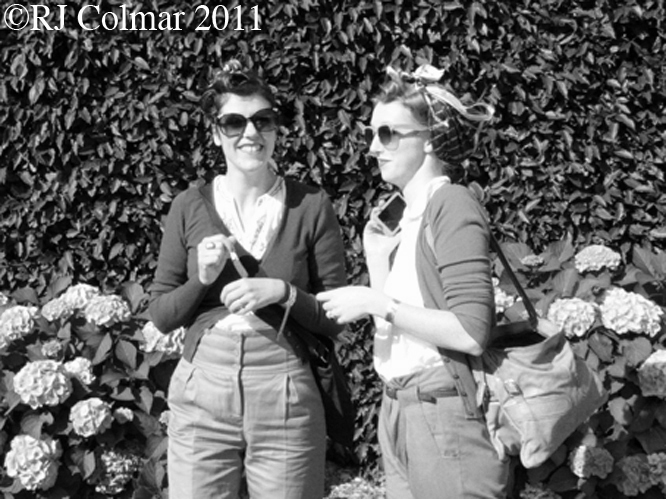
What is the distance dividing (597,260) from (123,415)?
2088mm

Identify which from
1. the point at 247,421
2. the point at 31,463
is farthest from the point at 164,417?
the point at 247,421

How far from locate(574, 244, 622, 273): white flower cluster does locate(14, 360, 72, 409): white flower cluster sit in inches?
86.7

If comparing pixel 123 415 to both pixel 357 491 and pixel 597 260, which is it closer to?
pixel 357 491

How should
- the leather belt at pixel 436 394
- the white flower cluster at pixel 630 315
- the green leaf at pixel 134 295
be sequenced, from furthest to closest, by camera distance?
1. the green leaf at pixel 134 295
2. the white flower cluster at pixel 630 315
3. the leather belt at pixel 436 394

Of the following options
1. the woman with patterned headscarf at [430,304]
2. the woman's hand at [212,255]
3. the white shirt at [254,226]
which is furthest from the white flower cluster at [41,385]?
the woman with patterned headscarf at [430,304]

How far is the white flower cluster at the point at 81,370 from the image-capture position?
344 cm

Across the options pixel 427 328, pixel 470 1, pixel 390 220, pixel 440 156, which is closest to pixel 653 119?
pixel 470 1

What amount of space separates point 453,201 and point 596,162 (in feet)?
7.73

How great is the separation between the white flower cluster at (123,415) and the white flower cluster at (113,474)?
0.41ft

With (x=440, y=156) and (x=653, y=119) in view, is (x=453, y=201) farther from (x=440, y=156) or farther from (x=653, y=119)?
(x=653, y=119)

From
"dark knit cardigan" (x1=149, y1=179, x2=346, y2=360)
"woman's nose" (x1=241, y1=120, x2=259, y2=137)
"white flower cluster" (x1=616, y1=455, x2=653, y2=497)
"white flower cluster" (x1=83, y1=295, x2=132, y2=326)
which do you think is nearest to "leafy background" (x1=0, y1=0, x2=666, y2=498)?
"white flower cluster" (x1=83, y1=295, x2=132, y2=326)

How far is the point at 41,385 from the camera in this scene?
3293 mm

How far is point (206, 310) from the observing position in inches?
101

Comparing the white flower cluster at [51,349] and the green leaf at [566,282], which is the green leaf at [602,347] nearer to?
the green leaf at [566,282]
